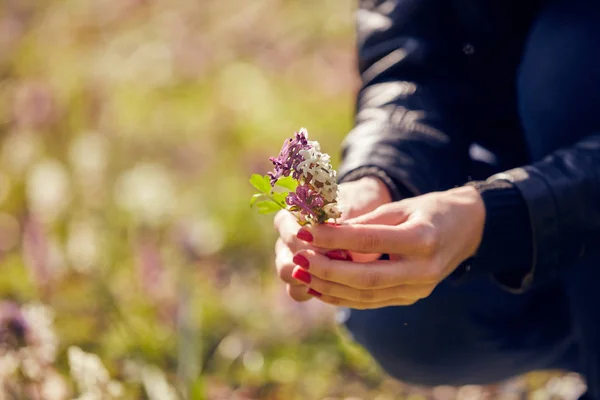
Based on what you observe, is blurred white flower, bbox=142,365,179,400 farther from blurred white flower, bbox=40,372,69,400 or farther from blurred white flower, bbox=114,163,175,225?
blurred white flower, bbox=114,163,175,225

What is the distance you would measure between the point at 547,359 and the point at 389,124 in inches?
24.6

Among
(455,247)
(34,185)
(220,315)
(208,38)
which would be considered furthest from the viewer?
(208,38)

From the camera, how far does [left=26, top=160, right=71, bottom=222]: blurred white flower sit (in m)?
2.16

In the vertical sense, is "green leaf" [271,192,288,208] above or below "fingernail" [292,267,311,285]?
above

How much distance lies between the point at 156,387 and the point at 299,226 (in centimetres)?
64

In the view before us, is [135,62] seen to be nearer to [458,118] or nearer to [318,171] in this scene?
[458,118]

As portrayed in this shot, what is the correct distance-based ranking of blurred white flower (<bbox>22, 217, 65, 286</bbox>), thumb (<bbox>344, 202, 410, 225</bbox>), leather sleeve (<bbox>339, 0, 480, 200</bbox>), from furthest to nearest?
blurred white flower (<bbox>22, 217, 65, 286</bbox>) < leather sleeve (<bbox>339, 0, 480, 200</bbox>) < thumb (<bbox>344, 202, 410, 225</bbox>)

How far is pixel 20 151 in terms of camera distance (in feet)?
8.31

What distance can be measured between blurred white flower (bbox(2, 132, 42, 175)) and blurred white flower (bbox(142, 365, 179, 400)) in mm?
1254

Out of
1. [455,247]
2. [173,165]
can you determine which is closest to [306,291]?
[455,247]

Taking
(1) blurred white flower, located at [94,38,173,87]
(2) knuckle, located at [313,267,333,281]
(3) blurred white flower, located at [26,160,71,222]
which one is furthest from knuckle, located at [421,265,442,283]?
(1) blurred white flower, located at [94,38,173,87]

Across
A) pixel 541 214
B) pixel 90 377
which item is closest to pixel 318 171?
pixel 541 214

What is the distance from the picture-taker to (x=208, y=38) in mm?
3646

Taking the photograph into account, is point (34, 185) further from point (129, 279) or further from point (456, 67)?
point (456, 67)
